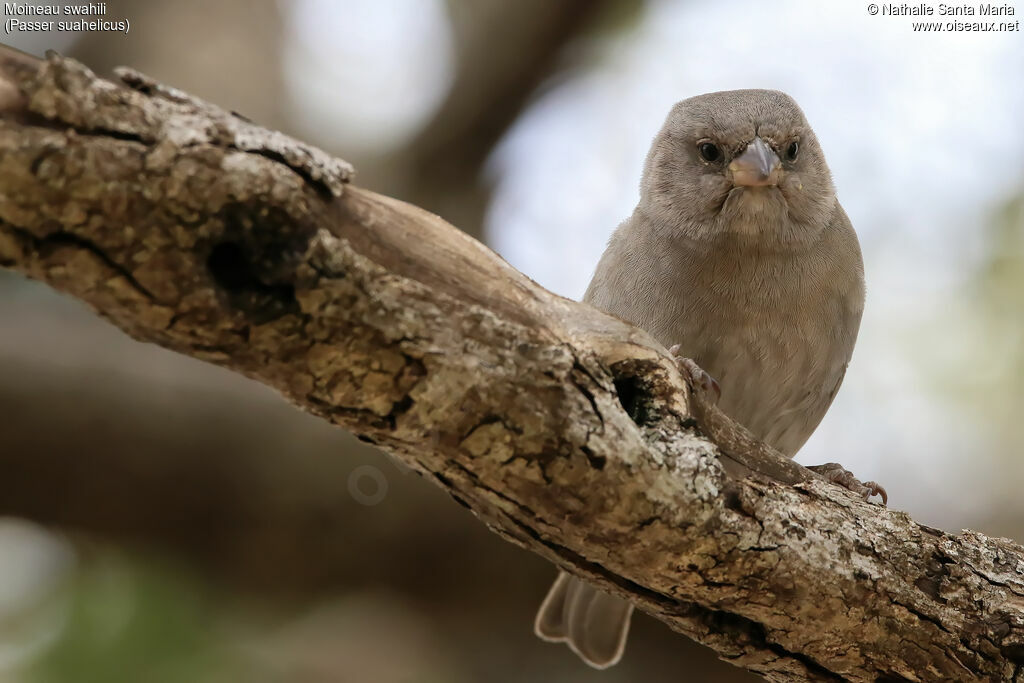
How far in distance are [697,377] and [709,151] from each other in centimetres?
127

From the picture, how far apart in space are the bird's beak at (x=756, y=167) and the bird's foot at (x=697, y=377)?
60cm

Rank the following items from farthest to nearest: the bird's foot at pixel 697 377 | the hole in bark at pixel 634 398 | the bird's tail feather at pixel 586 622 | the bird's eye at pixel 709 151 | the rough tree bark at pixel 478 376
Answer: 1. the bird's tail feather at pixel 586 622
2. the bird's eye at pixel 709 151
3. the bird's foot at pixel 697 377
4. the hole in bark at pixel 634 398
5. the rough tree bark at pixel 478 376

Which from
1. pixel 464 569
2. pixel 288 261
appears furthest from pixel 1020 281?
pixel 288 261

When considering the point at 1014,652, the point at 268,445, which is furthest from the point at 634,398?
the point at 268,445

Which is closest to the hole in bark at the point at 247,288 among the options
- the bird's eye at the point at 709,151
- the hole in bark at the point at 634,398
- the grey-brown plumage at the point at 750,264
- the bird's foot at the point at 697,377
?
the hole in bark at the point at 634,398

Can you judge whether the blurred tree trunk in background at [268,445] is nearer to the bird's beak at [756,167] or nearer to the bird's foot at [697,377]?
the bird's beak at [756,167]

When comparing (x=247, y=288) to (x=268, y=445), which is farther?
(x=268, y=445)

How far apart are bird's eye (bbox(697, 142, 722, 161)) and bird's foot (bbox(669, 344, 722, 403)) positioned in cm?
71

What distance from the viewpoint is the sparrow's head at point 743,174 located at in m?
3.36

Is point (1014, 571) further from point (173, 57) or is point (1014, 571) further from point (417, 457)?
point (173, 57)

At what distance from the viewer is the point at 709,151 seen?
11.6ft

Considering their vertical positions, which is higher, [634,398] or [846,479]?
[846,479]

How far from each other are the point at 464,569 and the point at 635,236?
1.67 m

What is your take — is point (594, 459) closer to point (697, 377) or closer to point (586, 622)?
point (697, 377)
